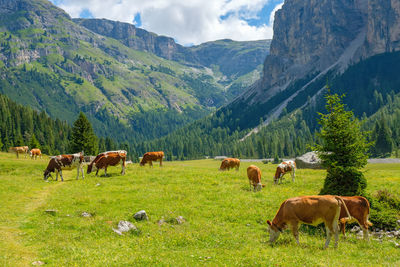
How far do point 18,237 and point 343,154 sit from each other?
24.5m

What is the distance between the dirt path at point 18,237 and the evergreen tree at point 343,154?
2218 centimetres

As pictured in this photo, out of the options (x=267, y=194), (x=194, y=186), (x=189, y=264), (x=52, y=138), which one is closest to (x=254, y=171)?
(x=267, y=194)

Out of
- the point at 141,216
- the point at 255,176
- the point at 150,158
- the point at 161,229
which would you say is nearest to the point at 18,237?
the point at 141,216

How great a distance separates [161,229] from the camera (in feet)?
62.8

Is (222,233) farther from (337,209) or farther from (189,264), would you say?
(337,209)

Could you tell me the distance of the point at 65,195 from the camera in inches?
1078

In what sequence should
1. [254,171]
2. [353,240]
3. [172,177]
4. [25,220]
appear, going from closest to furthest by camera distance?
[353,240] → [25,220] → [254,171] → [172,177]

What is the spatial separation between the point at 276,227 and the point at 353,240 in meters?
A: 5.63

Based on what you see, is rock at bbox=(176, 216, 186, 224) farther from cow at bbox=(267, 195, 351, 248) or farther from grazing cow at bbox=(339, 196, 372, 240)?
grazing cow at bbox=(339, 196, 372, 240)

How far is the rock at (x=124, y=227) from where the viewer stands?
18459mm

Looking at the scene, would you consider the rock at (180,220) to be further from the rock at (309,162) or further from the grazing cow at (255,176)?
the rock at (309,162)

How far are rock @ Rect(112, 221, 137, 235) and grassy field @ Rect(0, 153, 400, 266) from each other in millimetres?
355

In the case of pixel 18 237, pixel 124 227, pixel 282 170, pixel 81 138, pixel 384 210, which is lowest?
pixel 384 210

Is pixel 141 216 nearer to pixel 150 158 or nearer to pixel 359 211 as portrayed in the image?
pixel 359 211
